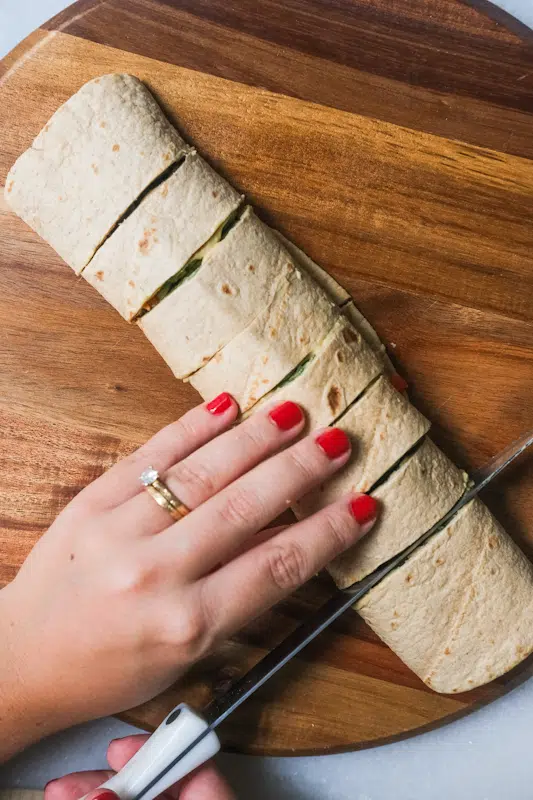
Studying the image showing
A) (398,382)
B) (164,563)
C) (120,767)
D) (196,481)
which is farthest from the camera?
(398,382)

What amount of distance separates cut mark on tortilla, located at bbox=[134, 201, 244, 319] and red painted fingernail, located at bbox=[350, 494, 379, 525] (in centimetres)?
75

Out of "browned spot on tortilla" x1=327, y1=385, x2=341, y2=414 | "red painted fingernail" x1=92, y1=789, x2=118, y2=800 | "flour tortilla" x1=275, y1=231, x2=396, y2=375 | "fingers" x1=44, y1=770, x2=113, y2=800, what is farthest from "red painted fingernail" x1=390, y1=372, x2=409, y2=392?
"fingers" x1=44, y1=770, x2=113, y2=800

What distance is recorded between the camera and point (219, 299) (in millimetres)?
1994

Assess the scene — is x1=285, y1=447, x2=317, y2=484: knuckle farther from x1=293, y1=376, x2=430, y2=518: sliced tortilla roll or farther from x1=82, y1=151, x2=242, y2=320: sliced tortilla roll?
x1=82, y1=151, x2=242, y2=320: sliced tortilla roll

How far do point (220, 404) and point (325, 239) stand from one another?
762 mm

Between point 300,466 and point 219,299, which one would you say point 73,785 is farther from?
point 219,299

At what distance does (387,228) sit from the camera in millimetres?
2344

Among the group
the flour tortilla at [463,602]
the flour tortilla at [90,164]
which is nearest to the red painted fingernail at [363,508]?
the flour tortilla at [463,602]

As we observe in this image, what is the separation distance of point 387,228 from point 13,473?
1.62 meters

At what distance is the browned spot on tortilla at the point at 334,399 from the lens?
6.53 feet

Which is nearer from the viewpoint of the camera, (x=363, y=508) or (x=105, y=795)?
(x=105, y=795)

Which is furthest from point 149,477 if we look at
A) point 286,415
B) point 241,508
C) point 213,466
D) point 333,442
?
point 333,442

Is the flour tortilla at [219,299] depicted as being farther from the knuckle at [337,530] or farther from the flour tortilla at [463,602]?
the flour tortilla at [463,602]

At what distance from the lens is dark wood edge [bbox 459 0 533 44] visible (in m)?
2.27
